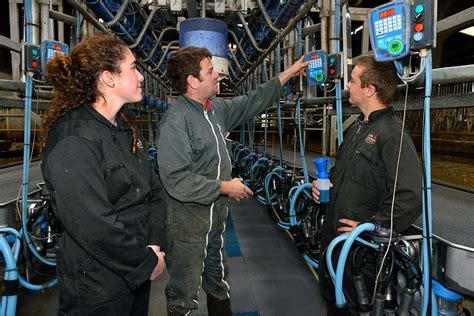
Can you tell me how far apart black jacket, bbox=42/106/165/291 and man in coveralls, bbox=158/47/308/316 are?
40 cm

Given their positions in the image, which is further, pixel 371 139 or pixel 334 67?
pixel 334 67

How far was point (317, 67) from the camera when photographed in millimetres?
2107

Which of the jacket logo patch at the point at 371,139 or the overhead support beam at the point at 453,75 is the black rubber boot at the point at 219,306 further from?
the overhead support beam at the point at 453,75

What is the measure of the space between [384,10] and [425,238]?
815 mm

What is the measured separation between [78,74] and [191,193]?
2.39ft

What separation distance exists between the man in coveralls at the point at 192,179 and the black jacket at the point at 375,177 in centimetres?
49

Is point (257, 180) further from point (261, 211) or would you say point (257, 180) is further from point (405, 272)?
point (405, 272)

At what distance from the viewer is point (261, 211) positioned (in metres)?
4.53

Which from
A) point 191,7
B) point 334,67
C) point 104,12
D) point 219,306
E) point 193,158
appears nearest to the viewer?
point 193,158

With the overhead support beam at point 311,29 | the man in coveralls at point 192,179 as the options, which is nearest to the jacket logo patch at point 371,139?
the man in coveralls at point 192,179

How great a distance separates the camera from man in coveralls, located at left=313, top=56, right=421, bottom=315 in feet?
4.15

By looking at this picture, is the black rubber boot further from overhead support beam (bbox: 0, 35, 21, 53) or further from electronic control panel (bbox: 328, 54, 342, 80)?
overhead support beam (bbox: 0, 35, 21, 53)

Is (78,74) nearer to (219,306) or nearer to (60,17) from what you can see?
(219,306)

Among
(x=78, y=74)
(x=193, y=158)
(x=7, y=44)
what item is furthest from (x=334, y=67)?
(x=7, y=44)
